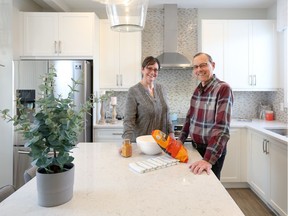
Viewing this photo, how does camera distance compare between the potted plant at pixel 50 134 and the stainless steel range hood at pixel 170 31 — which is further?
the stainless steel range hood at pixel 170 31

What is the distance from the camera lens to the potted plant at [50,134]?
856 millimetres

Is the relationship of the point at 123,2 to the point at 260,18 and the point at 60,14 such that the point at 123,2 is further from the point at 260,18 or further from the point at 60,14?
the point at 260,18

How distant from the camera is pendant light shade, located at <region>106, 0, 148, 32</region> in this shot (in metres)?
1.37

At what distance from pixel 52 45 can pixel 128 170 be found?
2502 millimetres

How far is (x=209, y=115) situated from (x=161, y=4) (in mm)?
2547

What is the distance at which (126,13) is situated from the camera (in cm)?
142

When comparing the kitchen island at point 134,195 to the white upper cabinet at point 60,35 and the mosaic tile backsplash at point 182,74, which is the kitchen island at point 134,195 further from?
the mosaic tile backsplash at point 182,74

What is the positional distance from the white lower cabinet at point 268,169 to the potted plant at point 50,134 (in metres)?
2.10

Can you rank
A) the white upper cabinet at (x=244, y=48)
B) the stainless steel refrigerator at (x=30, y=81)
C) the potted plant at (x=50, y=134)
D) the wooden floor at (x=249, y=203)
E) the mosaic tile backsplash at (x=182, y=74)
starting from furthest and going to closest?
the mosaic tile backsplash at (x=182, y=74) → the white upper cabinet at (x=244, y=48) → the stainless steel refrigerator at (x=30, y=81) → the wooden floor at (x=249, y=203) → the potted plant at (x=50, y=134)

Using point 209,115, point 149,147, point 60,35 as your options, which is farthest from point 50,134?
point 60,35

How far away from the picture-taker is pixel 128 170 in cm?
128

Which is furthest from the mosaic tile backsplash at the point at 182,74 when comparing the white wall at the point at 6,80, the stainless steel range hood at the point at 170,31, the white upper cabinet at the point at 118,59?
the white wall at the point at 6,80

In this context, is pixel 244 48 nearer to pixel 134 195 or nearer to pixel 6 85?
pixel 134 195

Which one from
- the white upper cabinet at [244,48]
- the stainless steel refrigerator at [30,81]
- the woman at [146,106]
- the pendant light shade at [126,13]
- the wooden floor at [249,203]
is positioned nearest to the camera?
the pendant light shade at [126,13]
